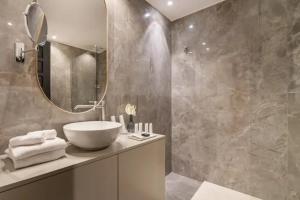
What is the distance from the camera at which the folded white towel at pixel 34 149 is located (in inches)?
34.2

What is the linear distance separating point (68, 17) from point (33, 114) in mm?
851

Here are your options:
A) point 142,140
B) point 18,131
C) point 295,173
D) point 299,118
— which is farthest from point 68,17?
point 295,173

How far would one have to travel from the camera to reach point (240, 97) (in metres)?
2.06

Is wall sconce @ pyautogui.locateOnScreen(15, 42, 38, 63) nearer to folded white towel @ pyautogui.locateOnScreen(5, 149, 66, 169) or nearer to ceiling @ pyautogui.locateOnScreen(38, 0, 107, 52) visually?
ceiling @ pyautogui.locateOnScreen(38, 0, 107, 52)

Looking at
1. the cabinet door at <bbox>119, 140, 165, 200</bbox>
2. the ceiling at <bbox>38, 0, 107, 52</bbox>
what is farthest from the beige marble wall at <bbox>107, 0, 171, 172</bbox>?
the cabinet door at <bbox>119, 140, 165, 200</bbox>

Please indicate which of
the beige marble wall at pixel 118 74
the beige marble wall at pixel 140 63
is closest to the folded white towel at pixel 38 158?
the beige marble wall at pixel 118 74

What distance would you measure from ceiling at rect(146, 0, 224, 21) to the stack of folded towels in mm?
2063

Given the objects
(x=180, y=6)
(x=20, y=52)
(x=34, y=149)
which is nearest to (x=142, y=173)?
(x=34, y=149)

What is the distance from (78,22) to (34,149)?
1.13 meters

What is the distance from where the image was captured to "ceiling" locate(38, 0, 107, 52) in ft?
4.30

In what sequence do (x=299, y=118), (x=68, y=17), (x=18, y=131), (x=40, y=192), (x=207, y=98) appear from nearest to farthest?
(x=40, y=192), (x=18, y=131), (x=68, y=17), (x=299, y=118), (x=207, y=98)

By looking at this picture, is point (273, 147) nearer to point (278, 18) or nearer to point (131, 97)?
point (278, 18)

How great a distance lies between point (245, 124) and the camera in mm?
2031

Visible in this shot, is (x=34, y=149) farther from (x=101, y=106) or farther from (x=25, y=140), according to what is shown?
(x=101, y=106)
